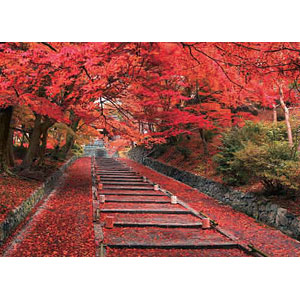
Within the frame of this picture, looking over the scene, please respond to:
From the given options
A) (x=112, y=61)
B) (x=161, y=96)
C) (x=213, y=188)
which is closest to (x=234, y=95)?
(x=161, y=96)

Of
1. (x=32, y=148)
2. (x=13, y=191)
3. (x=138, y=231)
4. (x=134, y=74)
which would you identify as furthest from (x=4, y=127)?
(x=138, y=231)

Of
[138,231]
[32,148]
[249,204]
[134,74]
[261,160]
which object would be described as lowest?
[138,231]

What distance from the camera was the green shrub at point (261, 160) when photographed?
716cm

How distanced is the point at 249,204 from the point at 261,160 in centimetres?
155

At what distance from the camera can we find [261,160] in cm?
777

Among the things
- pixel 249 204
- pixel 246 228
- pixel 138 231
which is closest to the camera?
pixel 138 231

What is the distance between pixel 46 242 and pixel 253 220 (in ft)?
17.0

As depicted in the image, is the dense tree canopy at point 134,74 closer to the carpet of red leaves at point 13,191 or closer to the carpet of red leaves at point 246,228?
the carpet of red leaves at point 13,191

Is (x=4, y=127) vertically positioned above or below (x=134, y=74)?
below

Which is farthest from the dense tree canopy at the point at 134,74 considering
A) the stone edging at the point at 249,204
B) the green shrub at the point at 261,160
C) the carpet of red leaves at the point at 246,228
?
the carpet of red leaves at the point at 246,228

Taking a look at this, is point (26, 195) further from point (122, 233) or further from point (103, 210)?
point (122, 233)

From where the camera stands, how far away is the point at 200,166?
1368 cm

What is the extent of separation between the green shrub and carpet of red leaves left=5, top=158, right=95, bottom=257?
4.36 m

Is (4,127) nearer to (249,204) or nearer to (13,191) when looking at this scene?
(13,191)
